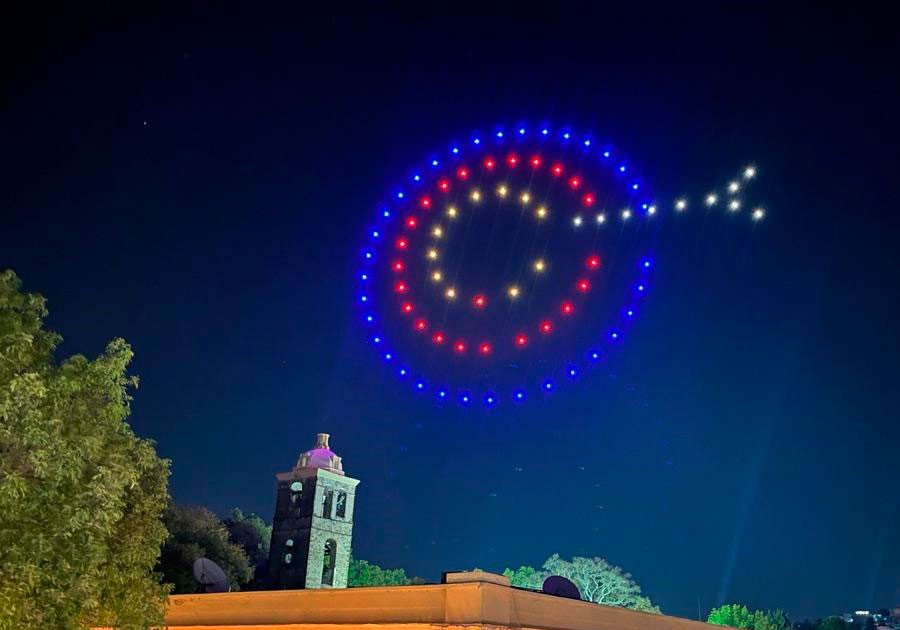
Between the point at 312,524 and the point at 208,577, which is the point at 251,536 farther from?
the point at 208,577

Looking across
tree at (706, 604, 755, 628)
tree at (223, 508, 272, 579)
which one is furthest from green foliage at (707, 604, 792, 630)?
tree at (223, 508, 272, 579)

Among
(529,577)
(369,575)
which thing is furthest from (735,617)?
(369,575)

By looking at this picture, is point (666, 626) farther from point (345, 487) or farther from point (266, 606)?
point (345, 487)

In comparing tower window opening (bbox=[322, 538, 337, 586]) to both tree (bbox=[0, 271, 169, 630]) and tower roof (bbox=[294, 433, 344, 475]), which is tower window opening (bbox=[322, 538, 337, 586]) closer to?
tower roof (bbox=[294, 433, 344, 475])

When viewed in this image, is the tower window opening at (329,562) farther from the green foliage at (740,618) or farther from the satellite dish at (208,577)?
the green foliage at (740,618)

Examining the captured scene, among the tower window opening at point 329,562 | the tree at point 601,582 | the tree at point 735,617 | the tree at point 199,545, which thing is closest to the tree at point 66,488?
the tower window opening at point 329,562
